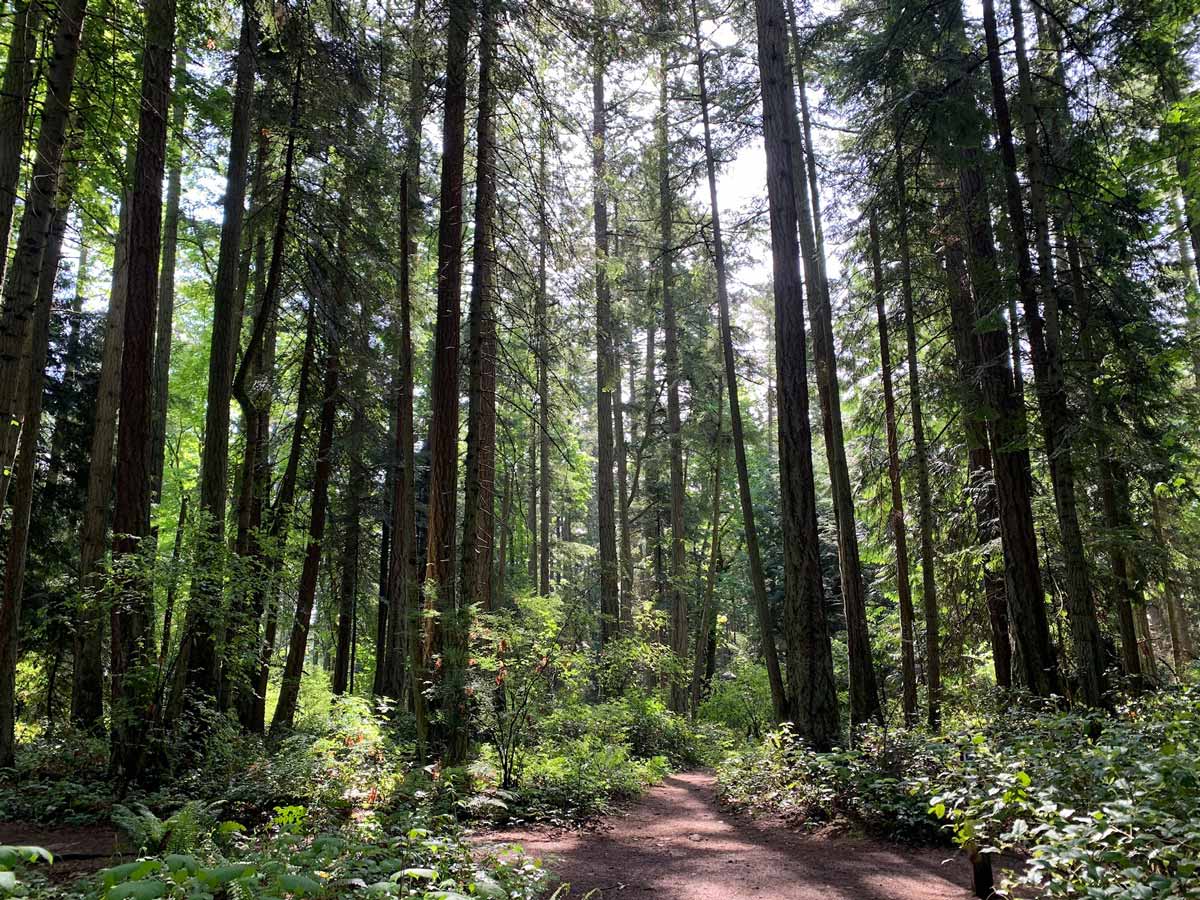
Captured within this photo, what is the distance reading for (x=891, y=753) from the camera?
748cm

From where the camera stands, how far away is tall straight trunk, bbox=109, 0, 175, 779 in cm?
767

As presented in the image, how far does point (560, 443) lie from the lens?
11648 mm

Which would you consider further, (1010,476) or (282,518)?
(282,518)

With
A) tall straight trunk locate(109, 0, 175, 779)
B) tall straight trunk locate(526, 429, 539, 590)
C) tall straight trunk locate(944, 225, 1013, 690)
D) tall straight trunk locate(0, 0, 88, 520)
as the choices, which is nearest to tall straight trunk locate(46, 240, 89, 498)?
tall straight trunk locate(109, 0, 175, 779)

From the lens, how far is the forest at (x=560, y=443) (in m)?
5.36

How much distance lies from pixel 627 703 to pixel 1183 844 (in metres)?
12.6

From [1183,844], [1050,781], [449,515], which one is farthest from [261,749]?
[1183,844]

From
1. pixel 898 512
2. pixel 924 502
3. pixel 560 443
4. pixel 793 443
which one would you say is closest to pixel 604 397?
pixel 560 443

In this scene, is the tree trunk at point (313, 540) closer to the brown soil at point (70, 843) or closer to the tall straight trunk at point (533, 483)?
the brown soil at point (70, 843)

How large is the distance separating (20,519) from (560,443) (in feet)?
23.3

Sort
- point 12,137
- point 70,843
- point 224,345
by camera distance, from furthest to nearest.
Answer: point 224,345 < point 70,843 < point 12,137

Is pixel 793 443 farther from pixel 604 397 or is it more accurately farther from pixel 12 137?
pixel 604 397

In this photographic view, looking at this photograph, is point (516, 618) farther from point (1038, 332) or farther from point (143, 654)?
point (1038, 332)

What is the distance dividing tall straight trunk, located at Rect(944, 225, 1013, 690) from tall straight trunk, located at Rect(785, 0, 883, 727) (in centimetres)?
203
